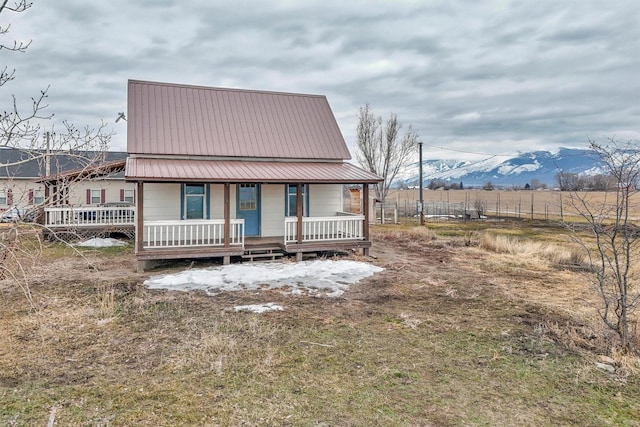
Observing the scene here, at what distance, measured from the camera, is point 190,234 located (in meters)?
12.0

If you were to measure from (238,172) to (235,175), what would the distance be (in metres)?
0.42

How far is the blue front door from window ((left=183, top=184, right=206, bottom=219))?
3.76ft

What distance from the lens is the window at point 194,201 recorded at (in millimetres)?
12969

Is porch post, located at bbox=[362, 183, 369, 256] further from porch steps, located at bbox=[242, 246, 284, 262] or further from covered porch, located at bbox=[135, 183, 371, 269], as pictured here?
porch steps, located at bbox=[242, 246, 284, 262]

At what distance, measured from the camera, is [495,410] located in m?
4.13

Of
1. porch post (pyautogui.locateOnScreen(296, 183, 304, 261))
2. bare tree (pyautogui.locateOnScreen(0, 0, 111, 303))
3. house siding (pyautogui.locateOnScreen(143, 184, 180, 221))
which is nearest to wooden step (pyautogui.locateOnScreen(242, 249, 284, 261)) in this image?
porch post (pyautogui.locateOnScreen(296, 183, 304, 261))

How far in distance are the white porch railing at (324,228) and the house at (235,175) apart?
3 centimetres

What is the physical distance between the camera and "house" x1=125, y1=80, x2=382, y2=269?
38.0ft

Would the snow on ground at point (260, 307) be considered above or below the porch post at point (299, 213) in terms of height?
below

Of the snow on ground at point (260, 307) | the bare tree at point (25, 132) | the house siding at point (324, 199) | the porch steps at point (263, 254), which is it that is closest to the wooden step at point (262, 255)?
the porch steps at point (263, 254)

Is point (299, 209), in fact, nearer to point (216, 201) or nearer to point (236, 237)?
point (236, 237)

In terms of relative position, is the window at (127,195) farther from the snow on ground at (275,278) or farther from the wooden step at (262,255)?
the snow on ground at (275,278)

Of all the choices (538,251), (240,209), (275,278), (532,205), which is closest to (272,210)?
(240,209)

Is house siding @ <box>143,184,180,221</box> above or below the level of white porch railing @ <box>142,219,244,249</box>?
above
